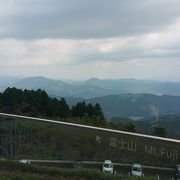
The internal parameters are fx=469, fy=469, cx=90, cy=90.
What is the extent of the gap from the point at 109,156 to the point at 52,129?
3.24ft

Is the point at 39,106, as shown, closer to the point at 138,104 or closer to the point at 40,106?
the point at 40,106

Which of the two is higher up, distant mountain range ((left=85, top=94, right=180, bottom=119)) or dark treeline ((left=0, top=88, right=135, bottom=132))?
distant mountain range ((left=85, top=94, right=180, bottom=119))

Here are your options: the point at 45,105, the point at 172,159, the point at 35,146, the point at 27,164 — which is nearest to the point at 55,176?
the point at 27,164

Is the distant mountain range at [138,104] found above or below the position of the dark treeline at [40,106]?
above

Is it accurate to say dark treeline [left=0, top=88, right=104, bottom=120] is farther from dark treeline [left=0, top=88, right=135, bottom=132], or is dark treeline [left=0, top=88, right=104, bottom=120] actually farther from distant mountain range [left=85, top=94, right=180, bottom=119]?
distant mountain range [left=85, top=94, right=180, bottom=119]

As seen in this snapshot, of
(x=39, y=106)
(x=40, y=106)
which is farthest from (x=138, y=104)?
(x=39, y=106)

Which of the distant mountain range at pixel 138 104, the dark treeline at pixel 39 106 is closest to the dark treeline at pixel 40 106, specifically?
the dark treeline at pixel 39 106

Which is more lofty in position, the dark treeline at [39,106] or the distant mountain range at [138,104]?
the distant mountain range at [138,104]

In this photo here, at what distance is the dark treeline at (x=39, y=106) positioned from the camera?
3694 cm

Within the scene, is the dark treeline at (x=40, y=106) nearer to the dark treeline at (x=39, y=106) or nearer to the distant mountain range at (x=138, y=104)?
the dark treeline at (x=39, y=106)

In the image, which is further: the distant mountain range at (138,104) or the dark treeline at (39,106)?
the distant mountain range at (138,104)

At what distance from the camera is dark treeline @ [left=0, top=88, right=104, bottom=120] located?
36.9 metres

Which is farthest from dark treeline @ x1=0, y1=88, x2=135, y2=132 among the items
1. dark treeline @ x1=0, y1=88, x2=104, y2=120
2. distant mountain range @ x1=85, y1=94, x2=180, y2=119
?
distant mountain range @ x1=85, y1=94, x2=180, y2=119

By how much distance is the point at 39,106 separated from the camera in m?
38.6
